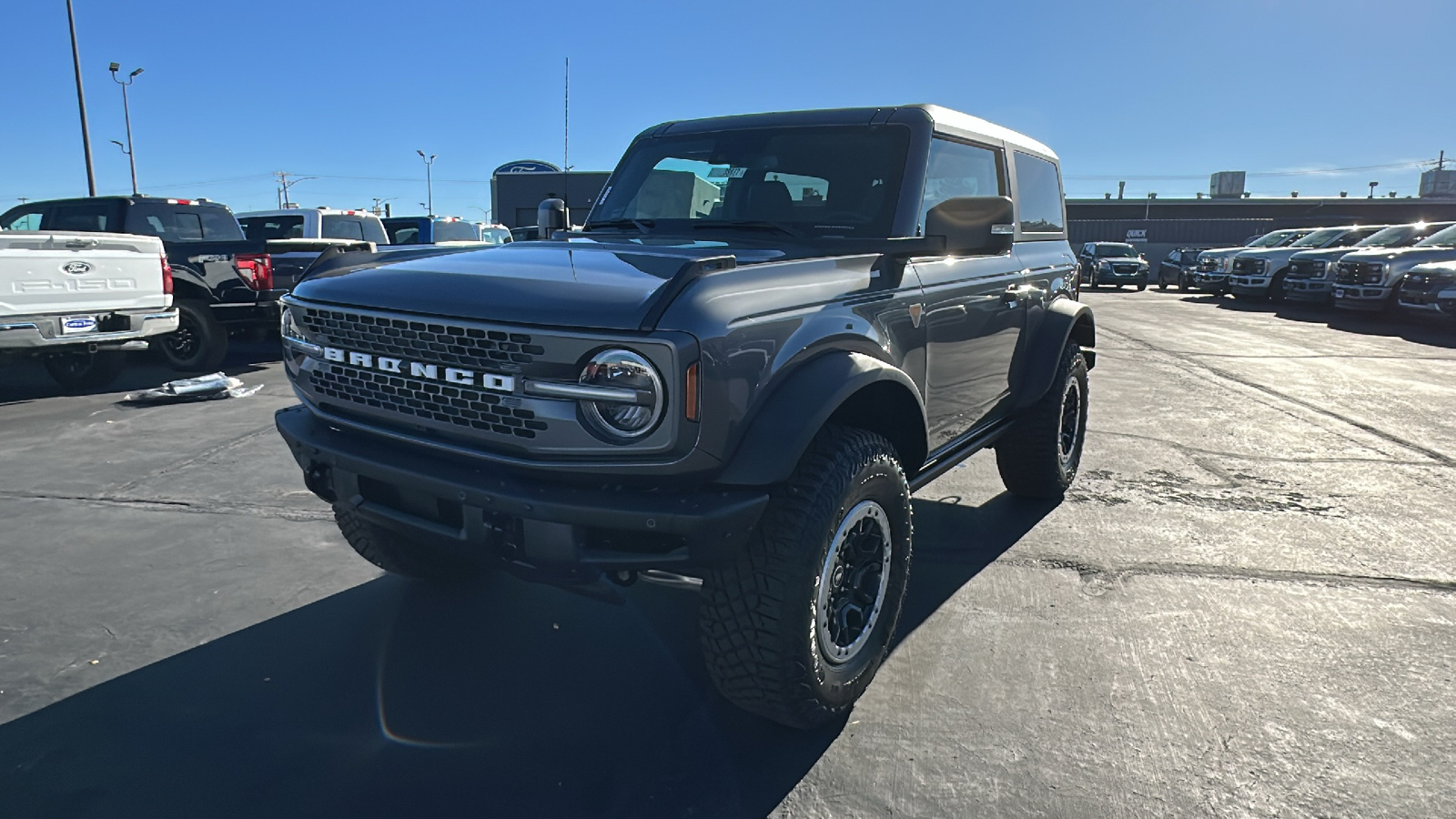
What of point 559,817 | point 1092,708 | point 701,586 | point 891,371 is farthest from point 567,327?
point 1092,708

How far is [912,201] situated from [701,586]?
5.64ft

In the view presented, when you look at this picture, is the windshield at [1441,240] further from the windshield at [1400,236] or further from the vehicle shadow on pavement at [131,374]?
the vehicle shadow on pavement at [131,374]

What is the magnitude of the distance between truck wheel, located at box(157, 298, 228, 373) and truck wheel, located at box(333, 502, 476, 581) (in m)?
6.88

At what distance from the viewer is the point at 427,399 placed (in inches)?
103

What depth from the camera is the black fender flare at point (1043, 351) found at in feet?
14.3

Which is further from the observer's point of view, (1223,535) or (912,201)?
(1223,535)

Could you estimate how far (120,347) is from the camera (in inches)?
316

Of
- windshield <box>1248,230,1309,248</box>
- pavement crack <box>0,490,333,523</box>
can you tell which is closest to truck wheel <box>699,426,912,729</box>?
pavement crack <box>0,490,333,523</box>

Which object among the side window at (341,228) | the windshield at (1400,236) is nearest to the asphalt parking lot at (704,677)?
the side window at (341,228)

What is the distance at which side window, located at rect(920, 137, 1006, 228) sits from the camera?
3.61 metres

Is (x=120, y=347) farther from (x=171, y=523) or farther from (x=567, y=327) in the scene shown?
(x=567, y=327)

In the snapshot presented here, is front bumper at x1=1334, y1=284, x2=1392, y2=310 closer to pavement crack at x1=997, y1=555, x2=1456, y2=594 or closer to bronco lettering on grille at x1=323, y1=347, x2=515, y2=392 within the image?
pavement crack at x1=997, y1=555, x2=1456, y2=594

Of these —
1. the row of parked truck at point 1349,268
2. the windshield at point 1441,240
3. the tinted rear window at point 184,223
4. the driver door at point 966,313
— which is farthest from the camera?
the windshield at point 1441,240

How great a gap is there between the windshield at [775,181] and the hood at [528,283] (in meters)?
0.48
